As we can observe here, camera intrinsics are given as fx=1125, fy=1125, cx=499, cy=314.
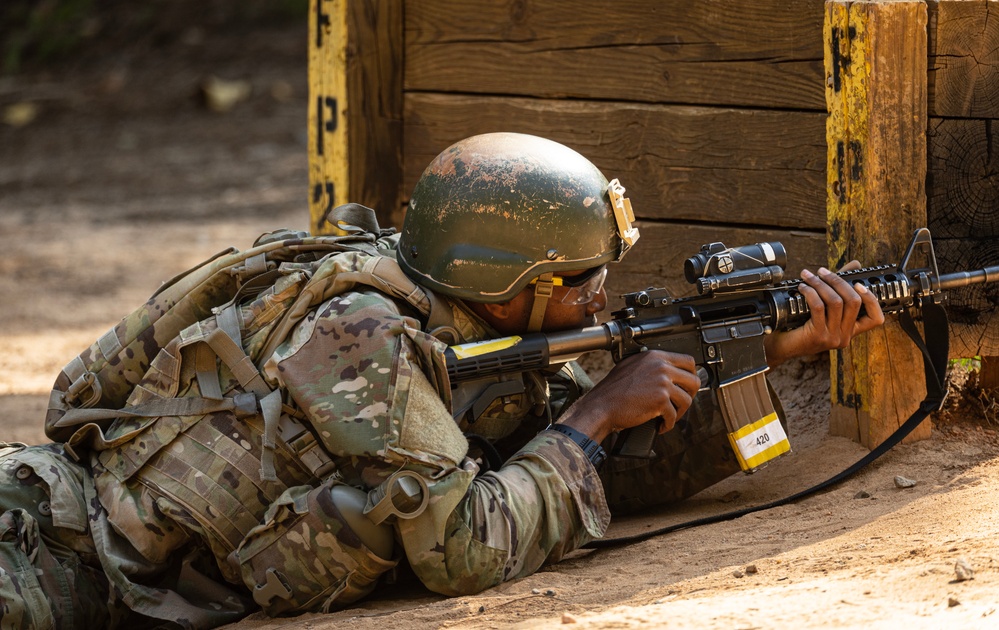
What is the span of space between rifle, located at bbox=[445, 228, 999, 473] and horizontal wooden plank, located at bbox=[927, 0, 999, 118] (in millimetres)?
461

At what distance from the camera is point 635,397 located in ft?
10.7

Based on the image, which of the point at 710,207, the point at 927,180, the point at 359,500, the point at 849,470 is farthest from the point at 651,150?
the point at 359,500

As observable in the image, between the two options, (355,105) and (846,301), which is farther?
(355,105)

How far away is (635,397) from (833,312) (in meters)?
0.70

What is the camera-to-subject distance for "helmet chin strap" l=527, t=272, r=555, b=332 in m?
3.25

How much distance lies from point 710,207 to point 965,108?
113 centimetres

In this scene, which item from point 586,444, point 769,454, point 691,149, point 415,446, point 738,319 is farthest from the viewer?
point 691,149

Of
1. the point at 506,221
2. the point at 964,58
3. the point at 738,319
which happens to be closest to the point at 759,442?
the point at 738,319

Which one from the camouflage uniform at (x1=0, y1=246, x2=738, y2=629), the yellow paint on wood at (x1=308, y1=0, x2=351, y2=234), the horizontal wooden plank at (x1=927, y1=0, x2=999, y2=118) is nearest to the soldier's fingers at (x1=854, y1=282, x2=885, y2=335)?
the horizontal wooden plank at (x1=927, y1=0, x2=999, y2=118)

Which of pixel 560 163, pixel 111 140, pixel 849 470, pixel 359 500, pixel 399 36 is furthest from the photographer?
pixel 111 140

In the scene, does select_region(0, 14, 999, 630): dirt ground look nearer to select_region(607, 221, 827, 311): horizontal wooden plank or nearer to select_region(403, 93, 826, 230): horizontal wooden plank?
select_region(607, 221, 827, 311): horizontal wooden plank

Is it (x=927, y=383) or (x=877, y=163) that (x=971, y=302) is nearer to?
(x=927, y=383)

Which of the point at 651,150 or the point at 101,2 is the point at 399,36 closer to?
the point at 651,150

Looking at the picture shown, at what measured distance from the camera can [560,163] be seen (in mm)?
3279
